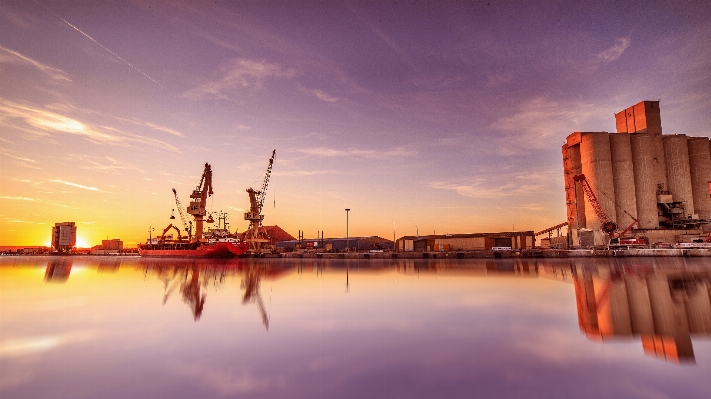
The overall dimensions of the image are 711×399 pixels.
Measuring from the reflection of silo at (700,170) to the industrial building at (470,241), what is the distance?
34144 millimetres

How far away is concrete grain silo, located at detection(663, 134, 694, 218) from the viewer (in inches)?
3073

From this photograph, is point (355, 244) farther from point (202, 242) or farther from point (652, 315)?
point (652, 315)

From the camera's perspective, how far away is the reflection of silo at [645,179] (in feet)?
248

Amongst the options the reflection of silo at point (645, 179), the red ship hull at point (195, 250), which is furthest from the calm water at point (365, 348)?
the red ship hull at point (195, 250)

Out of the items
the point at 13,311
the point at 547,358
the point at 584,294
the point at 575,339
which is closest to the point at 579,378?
the point at 547,358

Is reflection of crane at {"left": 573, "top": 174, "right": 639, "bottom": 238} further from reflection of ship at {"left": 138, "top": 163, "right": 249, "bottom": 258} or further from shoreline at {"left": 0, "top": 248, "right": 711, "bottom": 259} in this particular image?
reflection of ship at {"left": 138, "top": 163, "right": 249, "bottom": 258}

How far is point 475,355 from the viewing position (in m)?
9.05

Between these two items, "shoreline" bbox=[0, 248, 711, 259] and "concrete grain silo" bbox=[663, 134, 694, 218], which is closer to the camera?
"shoreline" bbox=[0, 248, 711, 259]

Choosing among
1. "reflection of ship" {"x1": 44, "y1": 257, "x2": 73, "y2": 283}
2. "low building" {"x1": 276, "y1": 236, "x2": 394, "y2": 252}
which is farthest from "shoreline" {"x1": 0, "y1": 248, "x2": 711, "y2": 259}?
"reflection of ship" {"x1": 44, "y1": 257, "x2": 73, "y2": 283}

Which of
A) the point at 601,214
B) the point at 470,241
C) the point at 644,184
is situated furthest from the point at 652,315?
the point at 644,184

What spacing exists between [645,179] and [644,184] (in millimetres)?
1125

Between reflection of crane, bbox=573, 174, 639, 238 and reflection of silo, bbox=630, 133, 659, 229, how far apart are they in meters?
3.75

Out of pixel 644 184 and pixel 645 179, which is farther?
pixel 645 179

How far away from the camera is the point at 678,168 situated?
79312mm
